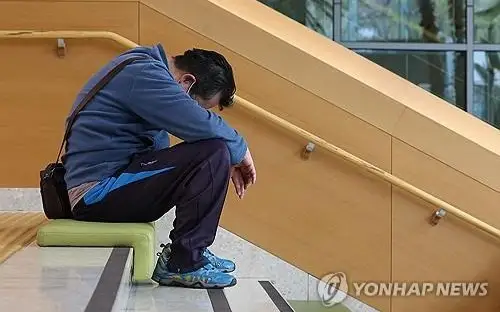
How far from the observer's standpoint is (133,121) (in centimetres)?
270

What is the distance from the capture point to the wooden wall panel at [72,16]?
376cm

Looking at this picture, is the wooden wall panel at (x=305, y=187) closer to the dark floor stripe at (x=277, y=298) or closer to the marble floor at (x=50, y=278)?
the dark floor stripe at (x=277, y=298)

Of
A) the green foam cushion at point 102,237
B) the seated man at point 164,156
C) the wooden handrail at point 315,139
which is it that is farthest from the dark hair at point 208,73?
the wooden handrail at point 315,139

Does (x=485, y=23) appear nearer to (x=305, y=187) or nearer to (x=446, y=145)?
(x=446, y=145)

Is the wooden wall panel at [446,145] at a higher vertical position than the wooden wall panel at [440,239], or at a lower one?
higher

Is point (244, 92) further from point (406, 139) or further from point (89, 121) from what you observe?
point (89, 121)

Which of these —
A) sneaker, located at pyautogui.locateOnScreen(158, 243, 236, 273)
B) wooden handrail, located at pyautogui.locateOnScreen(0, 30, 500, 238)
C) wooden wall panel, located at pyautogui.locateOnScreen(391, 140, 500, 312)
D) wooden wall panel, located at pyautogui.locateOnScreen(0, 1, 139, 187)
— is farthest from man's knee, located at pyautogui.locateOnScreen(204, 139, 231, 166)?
wooden wall panel, located at pyautogui.locateOnScreen(391, 140, 500, 312)

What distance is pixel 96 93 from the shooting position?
2674 mm

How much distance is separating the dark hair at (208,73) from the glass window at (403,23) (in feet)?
12.8

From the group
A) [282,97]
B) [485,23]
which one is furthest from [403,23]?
[282,97]

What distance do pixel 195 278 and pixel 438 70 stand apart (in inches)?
173

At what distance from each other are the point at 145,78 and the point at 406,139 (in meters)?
1.73

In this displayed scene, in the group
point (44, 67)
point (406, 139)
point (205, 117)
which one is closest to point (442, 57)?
point (406, 139)

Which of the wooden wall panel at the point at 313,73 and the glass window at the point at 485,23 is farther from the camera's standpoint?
the glass window at the point at 485,23
